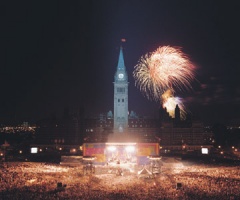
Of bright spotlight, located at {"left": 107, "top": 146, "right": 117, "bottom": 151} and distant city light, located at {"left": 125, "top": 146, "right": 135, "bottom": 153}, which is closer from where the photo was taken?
bright spotlight, located at {"left": 107, "top": 146, "right": 117, "bottom": 151}

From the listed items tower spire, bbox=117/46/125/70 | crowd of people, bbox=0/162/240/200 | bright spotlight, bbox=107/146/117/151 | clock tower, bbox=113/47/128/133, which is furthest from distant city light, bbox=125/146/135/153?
tower spire, bbox=117/46/125/70

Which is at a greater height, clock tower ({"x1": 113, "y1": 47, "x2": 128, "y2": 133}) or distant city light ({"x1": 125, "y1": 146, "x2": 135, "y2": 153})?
clock tower ({"x1": 113, "y1": 47, "x2": 128, "y2": 133})

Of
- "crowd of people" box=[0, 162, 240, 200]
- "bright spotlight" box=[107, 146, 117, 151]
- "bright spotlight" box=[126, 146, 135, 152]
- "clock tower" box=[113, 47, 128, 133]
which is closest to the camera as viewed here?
"crowd of people" box=[0, 162, 240, 200]

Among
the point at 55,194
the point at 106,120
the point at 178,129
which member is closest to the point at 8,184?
the point at 55,194

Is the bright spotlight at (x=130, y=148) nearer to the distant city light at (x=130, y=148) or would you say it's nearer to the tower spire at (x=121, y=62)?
the distant city light at (x=130, y=148)

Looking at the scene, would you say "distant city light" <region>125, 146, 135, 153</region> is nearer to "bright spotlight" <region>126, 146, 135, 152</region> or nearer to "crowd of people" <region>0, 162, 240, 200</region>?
"bright spotlight" <region>126, 146, 135, 152</region>

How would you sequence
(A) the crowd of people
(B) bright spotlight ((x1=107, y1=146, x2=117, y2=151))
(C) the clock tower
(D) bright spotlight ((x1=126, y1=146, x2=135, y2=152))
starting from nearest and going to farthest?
(A) the crowd of people < (B) bright spotlight ((x1=107, y1=146, x2=117, y2=151)) < (D) bright spotlight ((x1=126, y1=146, x2=135, y2=152)) < (C) the clock tower

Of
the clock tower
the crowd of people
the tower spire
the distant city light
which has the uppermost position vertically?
the tower spire

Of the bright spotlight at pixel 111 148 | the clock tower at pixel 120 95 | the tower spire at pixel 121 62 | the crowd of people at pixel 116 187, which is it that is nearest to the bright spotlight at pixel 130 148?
the bright spotlight at pixel 111 148

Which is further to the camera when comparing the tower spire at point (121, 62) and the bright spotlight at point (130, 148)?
the tower spire at point (121, 62)
